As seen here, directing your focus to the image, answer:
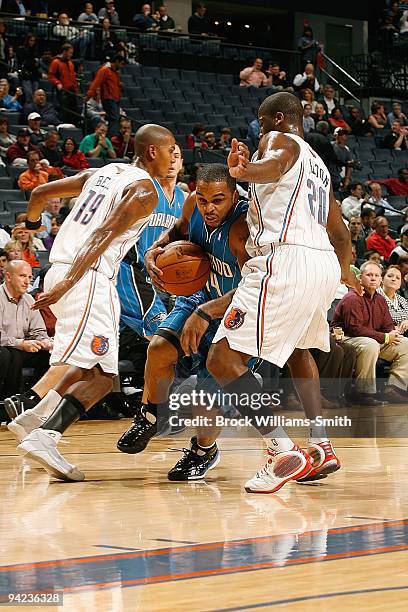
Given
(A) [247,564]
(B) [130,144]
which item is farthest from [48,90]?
(A) [247,564]

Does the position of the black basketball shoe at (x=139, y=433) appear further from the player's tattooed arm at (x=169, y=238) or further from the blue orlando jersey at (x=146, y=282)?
the blue orlando jersey at (x=146, y=282)

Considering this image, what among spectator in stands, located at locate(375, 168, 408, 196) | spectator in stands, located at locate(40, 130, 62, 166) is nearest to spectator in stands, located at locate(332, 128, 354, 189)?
spectator in stands, located at locate(375, 168, 408, 196)

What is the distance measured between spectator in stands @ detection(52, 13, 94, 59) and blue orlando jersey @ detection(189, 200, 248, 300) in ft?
40.9

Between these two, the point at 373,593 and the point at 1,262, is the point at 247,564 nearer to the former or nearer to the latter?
the point at 373,593

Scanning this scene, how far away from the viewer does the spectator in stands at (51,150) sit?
1284 cm

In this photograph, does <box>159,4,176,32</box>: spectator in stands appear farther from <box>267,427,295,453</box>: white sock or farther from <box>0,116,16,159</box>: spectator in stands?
<box>267,427,295,453</box>: white sock

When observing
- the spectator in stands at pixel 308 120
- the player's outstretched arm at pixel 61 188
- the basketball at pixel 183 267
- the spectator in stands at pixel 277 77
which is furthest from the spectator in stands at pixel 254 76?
the basketball at pixel 183 267

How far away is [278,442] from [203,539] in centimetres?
122

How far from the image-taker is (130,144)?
1448cm

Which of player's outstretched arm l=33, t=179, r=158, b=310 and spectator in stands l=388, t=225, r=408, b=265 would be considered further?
spectator in stands l=388, t=225, r=408, b=265

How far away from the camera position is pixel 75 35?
56.4ft

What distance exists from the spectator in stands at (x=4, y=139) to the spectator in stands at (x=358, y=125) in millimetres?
7974

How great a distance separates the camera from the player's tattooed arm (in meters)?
5.00

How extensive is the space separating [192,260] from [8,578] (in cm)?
235
